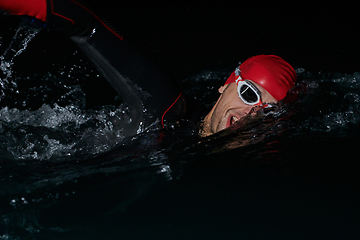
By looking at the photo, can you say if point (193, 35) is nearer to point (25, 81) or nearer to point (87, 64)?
point (87, 64)

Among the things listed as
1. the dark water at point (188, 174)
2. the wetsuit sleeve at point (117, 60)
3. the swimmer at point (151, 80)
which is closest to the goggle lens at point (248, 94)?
the swimmer at point (151, 80)

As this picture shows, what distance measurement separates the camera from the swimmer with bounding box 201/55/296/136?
2307 millimetres

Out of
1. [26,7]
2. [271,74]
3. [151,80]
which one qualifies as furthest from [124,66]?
[271,74]

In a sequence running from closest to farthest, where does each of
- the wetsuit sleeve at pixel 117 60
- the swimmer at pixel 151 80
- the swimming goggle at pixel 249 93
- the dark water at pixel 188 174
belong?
1. the dark water at pixel 188 174
2. the wetsuit sleeve at pixel 117 60
3. the swimmer at pixel 151 80
4. the swimming goggle at pixel 249 93

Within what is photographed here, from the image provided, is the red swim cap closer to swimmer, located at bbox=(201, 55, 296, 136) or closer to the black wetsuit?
swimmer, located at bbox=(201, 55, 296, 136)

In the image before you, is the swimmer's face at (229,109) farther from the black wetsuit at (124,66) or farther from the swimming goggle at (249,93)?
the black wetsuit at (124,66)

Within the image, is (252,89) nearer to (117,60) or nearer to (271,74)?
(271,74)

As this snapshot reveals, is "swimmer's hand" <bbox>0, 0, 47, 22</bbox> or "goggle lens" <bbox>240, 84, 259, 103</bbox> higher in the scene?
"swimmer's hand" <bbox>0, 0, 47, 22</bbox>

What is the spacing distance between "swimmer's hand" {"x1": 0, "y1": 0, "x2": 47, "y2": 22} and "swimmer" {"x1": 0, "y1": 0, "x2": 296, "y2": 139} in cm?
10

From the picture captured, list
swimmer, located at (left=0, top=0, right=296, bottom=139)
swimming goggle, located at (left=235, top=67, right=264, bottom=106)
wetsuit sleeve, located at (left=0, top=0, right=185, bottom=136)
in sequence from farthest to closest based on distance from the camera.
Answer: swimming goggle, located at (left=235, top=67, right=264, bottom=106), swimmer, located at (left=0, top=0, right=296, bottom=139), wetsuit sleeve, located at (left=0, top=0, right=185, bottom=136)

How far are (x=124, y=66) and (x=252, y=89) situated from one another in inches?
31.8

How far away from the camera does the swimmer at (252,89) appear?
2.31 m

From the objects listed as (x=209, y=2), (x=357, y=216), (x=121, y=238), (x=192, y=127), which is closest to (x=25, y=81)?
(x=192, y=127)

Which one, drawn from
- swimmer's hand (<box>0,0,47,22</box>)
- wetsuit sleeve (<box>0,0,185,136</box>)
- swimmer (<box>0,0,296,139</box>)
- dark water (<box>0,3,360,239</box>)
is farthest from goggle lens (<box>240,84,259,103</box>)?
swimmer's hand (<box>0,0,47,22</box>)
